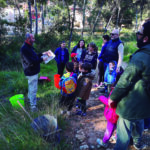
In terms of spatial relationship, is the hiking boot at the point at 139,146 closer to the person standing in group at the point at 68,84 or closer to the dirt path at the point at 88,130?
the dirt path at the point at 88,130

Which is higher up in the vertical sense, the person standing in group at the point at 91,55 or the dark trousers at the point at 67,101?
the person standing in group at the point at 91,55

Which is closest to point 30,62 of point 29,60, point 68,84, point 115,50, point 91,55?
point 29,60

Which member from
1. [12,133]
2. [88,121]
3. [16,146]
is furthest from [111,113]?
[12,133]

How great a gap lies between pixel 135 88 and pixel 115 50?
246cm

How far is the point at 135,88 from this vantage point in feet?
5.77

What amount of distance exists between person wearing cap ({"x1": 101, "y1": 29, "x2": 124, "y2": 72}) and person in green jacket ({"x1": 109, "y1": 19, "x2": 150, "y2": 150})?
2.16m

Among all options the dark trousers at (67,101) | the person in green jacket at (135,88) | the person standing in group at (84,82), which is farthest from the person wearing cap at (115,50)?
the person in green jacket at (135,88)

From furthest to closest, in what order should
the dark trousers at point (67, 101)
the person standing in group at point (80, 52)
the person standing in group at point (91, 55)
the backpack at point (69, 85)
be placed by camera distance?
1. the person standing in group at point (80, 52)
2. the person standing in group at point (91, 55)
3. the dark trousers at point (67, 101)
4. the backpack at point (69, 85)

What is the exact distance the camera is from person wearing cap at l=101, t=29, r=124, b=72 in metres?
3.95

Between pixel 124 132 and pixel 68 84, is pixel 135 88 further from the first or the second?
pixel 68 84

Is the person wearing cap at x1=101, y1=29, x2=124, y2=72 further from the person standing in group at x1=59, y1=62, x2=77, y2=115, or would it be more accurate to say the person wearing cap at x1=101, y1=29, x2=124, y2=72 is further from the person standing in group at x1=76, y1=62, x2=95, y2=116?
the person standing in group at x1=59, y1=62, x2=77, y2=115

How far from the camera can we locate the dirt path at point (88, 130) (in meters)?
2.66

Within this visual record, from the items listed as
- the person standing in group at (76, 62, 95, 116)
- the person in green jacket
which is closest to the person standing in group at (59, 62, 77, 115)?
the person standing in group at (76, 62, 95, 116)

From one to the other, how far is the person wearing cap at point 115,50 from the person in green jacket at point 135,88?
2.16 meters
